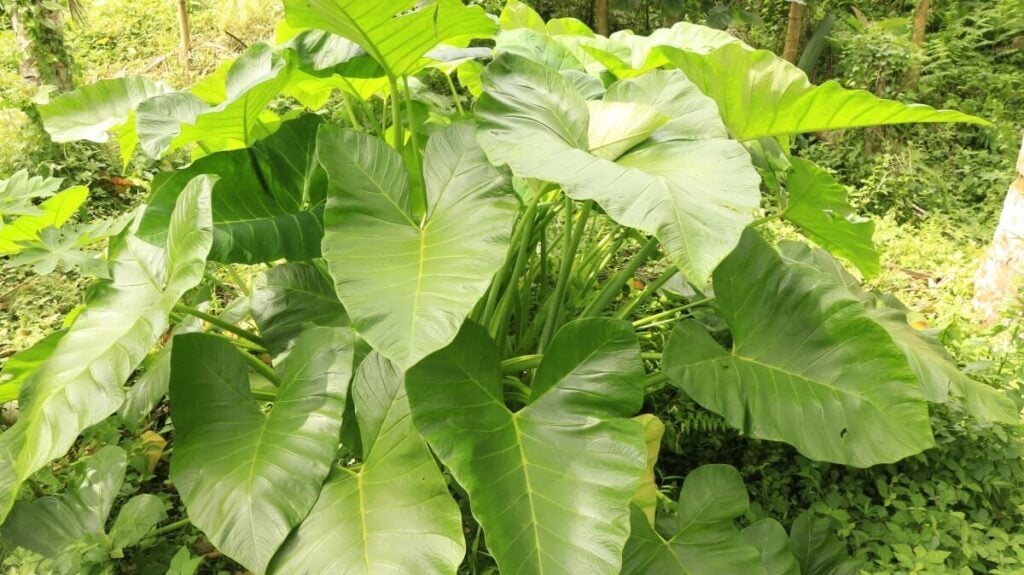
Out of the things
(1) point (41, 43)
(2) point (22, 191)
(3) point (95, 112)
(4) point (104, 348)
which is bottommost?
(4) point (104, 348)

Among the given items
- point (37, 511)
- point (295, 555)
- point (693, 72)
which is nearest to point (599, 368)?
point (295, 555)

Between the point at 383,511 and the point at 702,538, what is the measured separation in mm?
585

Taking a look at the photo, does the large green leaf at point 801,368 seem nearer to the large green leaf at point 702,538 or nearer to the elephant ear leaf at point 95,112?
the large green leaf at point 702,538

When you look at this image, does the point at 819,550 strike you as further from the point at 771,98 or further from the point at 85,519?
the point at 85,519

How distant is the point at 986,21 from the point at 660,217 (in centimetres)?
576

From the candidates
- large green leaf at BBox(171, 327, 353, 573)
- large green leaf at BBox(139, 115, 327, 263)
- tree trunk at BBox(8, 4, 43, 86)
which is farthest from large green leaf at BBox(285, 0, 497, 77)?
tree trunk at BBox(8, 4, 43, 86)

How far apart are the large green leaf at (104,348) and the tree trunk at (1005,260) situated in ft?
7.92

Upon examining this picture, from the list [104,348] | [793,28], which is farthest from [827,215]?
[793,28]

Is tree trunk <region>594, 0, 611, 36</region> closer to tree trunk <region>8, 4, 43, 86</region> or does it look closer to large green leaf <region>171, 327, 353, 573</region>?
tree trunk <region>8, 4, 43, 86</region>

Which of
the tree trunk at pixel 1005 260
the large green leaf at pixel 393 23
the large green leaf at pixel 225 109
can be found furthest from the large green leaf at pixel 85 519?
the tree trunk at pixel 1005 260

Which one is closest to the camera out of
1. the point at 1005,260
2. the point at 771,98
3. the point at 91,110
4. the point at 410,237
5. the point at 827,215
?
the point at 410,237

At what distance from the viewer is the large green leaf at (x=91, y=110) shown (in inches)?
66.6

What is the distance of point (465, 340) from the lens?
114 cm

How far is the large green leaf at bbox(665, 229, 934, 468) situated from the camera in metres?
1.25
